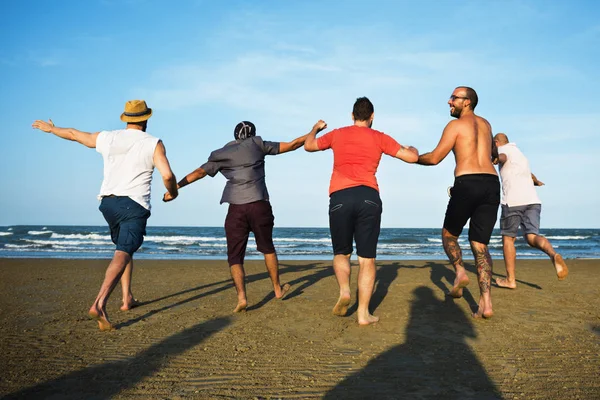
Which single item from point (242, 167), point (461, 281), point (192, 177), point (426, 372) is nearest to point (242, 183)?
point (242, 167)

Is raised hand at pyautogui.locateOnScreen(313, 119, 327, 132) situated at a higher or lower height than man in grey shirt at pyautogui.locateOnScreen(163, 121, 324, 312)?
higher

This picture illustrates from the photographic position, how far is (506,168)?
6.65m

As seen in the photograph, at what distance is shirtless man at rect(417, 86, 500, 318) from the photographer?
4742mm

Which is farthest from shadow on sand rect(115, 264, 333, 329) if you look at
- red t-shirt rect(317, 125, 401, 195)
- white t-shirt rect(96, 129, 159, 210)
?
red t-shirt rect(317, 125, 401, 195)

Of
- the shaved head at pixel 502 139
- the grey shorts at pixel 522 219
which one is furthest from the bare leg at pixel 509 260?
the shaved head at pixel 502 139

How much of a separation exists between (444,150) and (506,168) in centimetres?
232

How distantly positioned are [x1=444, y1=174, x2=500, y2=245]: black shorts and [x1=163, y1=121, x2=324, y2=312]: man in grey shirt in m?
1.68

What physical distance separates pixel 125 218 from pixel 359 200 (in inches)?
84.6

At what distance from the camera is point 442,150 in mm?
4793

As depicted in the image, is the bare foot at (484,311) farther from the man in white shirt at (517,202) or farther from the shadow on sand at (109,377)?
the shadow on sand at (109,377)

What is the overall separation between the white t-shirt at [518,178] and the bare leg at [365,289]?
123 inches

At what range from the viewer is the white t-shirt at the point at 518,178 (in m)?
6.59

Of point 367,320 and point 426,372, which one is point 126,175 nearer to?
point 367,320

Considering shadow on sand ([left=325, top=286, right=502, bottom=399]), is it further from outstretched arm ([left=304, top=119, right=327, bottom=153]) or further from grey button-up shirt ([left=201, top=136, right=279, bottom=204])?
grey button-up shirt ([left=201, top=136, right=279, bottom=204])
